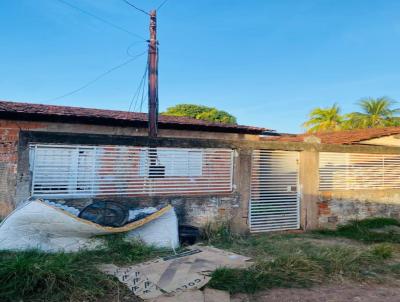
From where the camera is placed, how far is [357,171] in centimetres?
806

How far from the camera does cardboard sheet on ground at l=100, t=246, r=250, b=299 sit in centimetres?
372

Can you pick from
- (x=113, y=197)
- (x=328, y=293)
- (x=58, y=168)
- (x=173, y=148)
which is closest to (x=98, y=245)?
(x=113, y=197)

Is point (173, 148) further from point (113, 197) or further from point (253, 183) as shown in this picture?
point (253, 183)

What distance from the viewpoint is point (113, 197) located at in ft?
18.5

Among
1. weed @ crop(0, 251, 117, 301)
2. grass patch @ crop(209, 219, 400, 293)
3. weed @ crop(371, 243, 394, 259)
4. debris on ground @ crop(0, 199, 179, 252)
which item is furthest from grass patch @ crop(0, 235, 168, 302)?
weed @ crop(371, 243, 394, 259)

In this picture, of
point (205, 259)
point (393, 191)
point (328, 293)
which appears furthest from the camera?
point (393, 191)

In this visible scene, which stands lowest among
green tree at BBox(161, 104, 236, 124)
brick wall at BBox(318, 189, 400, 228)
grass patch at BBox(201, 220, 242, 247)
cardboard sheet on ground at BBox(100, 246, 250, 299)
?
cardboard sheet on ground at BBox(100, 246, 250, 299)

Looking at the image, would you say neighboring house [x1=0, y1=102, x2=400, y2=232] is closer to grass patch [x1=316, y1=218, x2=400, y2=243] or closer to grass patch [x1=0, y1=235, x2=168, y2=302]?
grass patch [x1=316, y1=218, x2=400, y2=243]

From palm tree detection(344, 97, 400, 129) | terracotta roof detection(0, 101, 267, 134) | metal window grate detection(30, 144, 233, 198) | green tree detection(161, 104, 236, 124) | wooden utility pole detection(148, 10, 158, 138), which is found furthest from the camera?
green tree detection(161, 104, 236, 124)

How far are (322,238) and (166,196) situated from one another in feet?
11.3

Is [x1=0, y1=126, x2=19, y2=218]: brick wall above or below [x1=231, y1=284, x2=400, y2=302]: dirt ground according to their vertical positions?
above

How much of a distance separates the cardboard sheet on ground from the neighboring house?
1.36m

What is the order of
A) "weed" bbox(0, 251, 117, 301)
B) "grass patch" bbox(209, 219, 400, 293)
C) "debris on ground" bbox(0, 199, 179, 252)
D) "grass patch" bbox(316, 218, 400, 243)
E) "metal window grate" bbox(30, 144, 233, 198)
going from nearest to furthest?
1. "weed" bbox(0, 251, 117, 301)
2. "grass patch" bbox(209, 219, 400, 293)
3. "debris on ground" bbox(0, 199, 179, 252)
4. "metal window grate" bbox(30, 144, 233, 198)
5. "grass patch" bbox(316, 218, 400, 243)

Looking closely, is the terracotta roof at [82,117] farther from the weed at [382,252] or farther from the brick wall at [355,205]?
the weed at [382,252]
